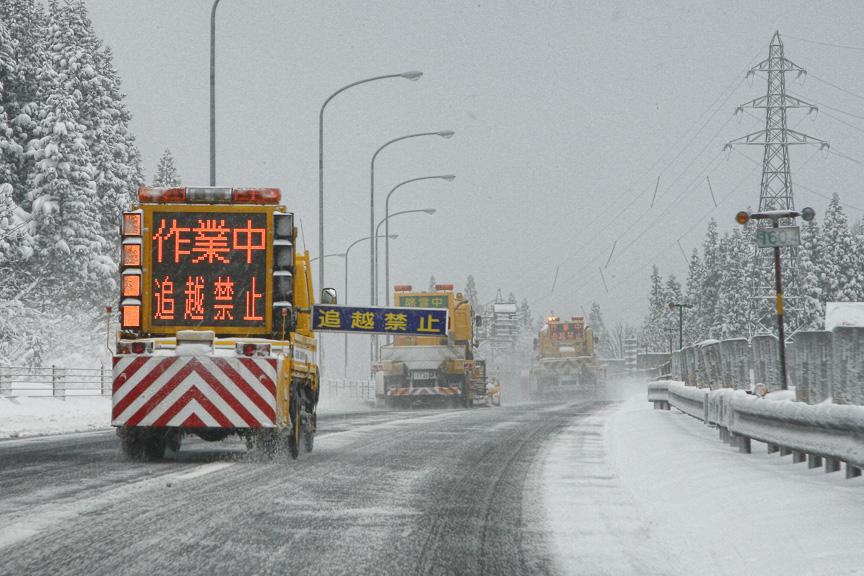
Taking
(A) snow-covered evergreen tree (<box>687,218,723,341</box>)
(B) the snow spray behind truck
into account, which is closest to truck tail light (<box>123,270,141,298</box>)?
(B) the snow spray behind truck

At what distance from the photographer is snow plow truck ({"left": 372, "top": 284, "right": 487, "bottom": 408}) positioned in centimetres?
3328

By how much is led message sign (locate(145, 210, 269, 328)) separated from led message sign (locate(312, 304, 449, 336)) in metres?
1.28

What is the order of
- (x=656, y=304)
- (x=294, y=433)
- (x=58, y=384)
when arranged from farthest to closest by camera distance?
(x=656, y=304) → (x=58, y=384) → (x=294, y=433)

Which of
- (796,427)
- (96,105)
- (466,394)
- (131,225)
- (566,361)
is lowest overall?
(466,394)

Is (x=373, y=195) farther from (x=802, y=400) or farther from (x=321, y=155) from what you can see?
(x=802, y=400)

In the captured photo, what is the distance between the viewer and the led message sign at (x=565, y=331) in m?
55.4

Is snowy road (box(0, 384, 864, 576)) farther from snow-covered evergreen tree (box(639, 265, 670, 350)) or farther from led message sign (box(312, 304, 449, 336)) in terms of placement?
snow-covered evergreen tree (box(639, 265, 670, 350))

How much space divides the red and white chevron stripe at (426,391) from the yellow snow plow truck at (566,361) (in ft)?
73.9

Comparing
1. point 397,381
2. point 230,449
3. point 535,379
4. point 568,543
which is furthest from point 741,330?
point 568,543

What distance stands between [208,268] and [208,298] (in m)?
0.33

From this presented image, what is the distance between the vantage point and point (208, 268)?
1086 centimetres

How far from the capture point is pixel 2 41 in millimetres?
43781

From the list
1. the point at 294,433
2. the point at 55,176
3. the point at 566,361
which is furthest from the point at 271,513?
the point at 566,361

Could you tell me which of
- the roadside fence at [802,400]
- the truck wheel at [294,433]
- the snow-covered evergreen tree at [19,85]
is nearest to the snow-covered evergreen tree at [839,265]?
the snow-covered evergreen tree at [19,85]
